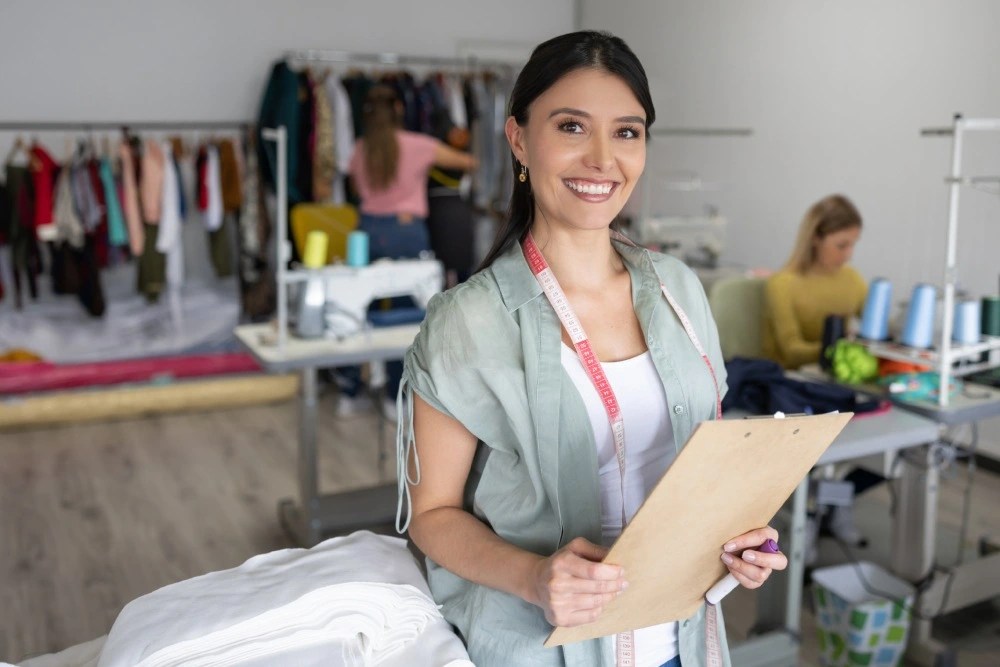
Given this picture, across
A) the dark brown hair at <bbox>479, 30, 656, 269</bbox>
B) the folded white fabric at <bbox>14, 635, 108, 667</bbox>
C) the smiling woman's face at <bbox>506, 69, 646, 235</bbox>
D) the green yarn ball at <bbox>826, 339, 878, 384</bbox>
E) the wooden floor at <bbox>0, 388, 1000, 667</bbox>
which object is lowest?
the wooden floor at <bbox>0, 388, 1000, 667</bbox>

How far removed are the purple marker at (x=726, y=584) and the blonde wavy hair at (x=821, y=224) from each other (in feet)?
8.63

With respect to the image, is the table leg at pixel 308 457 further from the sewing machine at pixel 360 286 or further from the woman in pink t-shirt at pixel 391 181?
the woman in pink t-shirt at pixel 391 181

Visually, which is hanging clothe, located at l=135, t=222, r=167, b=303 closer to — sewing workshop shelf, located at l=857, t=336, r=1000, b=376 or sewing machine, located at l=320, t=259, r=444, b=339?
sewing machine, located at l=320, t=259, r=444, b=339

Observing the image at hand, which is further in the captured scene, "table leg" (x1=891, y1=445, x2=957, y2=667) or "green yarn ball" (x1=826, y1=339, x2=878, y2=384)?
"green yarn ball" (x1=826, y1=339, x2=878, y2=384)

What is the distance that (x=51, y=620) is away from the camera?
2.95 meters

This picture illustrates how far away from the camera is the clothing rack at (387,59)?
19.4ft

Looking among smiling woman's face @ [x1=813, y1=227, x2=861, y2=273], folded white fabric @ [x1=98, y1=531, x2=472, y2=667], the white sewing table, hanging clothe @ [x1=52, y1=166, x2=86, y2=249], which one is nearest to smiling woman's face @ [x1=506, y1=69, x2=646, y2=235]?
folded white fabric @ [x1=98, y1=531, x2=472, y2=667]

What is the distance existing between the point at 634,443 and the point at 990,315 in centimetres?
210

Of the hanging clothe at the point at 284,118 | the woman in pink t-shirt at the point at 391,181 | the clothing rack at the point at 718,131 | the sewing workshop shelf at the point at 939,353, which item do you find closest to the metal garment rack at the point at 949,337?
the sewing workshop shelf at the point at 939,353

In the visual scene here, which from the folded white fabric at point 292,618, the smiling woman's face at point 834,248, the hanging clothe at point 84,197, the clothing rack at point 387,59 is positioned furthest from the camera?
the clothing rack at point 387,59

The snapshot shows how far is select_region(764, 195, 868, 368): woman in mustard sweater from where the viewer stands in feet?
11.5

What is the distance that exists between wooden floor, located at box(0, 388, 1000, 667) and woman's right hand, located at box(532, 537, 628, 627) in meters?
2.02

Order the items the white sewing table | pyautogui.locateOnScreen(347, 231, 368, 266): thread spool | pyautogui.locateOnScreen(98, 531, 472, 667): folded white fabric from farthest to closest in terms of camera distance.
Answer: pyautogui.locateOnScreen(347, 231, 368, 266): thread spool → the white sewing table → pyautogui.locateOnScreen(98, 531, 472, 667): folded white fabric

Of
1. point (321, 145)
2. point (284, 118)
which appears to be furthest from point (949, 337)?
point (284, 118)
